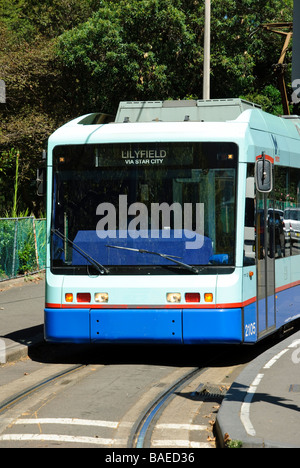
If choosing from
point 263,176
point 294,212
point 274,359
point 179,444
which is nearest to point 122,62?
point 294,212

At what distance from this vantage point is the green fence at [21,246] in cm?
2044

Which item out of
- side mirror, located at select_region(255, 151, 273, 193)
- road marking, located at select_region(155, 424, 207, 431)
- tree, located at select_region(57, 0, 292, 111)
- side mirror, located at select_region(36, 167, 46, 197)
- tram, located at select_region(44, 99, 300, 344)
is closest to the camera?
road marking, located at select_region(155, 424, 207, 431)

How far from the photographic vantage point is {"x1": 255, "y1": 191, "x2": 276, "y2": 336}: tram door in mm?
10469

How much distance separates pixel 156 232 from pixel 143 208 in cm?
34

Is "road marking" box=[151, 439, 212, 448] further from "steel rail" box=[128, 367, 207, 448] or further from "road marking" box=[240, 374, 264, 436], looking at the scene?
"road marking" box=[240, 374, 264, 436]

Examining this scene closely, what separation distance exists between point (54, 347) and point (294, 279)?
12.1 ft

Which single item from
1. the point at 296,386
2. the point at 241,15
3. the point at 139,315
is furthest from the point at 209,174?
the point at 241,15

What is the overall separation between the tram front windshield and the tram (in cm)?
1

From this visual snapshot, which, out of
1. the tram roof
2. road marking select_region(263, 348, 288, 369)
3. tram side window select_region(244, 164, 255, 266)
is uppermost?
the tram roof

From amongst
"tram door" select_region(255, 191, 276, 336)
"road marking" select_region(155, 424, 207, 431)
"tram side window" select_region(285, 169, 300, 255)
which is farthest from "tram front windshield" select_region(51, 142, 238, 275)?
"road marking" select_region(155, 424, 207, 431)

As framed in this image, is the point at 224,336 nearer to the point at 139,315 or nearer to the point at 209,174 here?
the point at 139,315

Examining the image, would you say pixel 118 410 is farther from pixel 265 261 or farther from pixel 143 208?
pixel 265 261

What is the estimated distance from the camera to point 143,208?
10.0 meters

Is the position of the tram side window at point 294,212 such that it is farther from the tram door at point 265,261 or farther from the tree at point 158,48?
the tree at point 158,48
